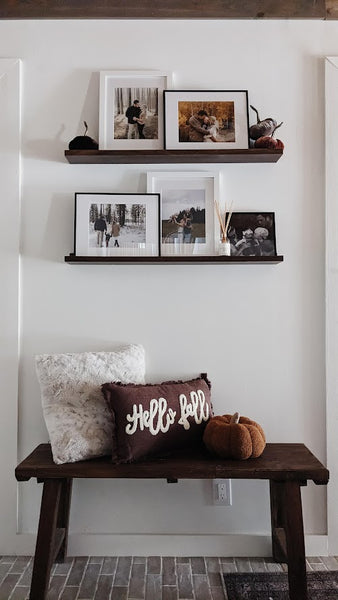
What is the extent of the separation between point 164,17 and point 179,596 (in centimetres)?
241

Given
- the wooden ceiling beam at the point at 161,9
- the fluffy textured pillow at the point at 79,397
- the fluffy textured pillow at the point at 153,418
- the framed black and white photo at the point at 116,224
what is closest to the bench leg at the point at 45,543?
the fluffy textured pillow at the point at 79,397

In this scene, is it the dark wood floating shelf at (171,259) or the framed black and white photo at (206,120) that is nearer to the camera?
the dark wood floating shelf at (171,259)

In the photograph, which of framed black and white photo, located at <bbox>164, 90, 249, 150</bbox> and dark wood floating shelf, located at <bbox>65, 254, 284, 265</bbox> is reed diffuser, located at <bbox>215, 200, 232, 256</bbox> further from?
framed black and white photo, located at <bbox>164, 90, 249, 150</bbox>

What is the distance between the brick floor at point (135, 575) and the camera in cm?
199

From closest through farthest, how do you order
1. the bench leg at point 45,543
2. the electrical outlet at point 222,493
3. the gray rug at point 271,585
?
the bench leg at point 45,543 → the gray rug at point 271,585 → the electrical outlet at point 222,493

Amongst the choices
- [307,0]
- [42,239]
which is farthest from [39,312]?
[307,0]

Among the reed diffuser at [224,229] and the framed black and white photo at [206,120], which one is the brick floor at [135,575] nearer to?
the reed diffuser at [224,229]

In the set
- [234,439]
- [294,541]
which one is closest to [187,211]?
[234,439]

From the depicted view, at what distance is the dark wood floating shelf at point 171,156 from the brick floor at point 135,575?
171cm

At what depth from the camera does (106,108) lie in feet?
7.70

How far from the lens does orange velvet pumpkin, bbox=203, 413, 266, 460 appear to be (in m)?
1.95

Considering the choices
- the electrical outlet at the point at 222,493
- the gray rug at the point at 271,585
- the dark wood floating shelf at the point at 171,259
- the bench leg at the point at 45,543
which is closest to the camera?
the bench leg at the point at 45,543

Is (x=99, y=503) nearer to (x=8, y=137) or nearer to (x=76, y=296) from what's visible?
(x=76, y=296)

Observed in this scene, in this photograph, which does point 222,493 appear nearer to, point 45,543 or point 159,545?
point 159,545
